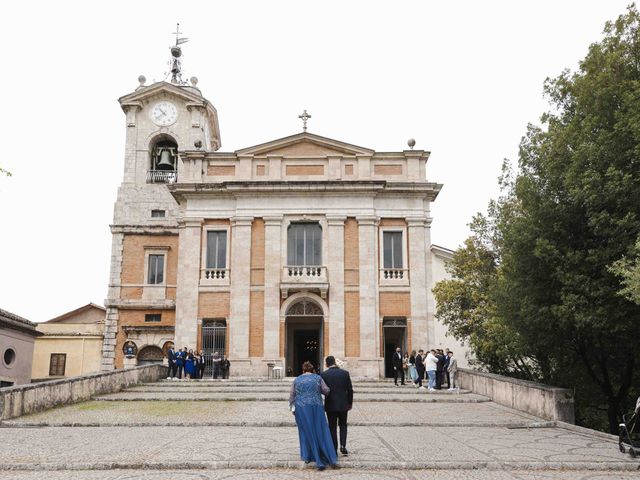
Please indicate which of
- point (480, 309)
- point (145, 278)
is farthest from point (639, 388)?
point (145, 278)

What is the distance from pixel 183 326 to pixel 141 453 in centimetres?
1971

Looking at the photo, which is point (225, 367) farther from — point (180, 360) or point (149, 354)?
point (149, 354)

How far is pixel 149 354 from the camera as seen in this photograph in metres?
32.7

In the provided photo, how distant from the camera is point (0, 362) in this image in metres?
27.9

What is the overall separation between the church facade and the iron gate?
0.06 m

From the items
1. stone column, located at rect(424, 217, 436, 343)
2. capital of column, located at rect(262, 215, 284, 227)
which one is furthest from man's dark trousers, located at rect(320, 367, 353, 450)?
capital of column, located at rect(262, 215, 284, 227)

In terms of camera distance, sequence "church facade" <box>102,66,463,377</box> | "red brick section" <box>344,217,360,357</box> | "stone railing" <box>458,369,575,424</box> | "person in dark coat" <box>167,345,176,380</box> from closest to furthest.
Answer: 1. "stone railing" <box>458,369,575,424</box>
2. "person in dark coat" <box>167,345,176,380</box>
3. "red brick section" <box>344,217,360,357</box>
4. "church facade" <box>102,66,463,377</box>

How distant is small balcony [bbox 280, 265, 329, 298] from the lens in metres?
28.8

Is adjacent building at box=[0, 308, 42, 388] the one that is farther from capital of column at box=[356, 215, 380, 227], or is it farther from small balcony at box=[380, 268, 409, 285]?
small balcony at box=[380, 268, 409, 285]

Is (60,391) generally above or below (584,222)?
below

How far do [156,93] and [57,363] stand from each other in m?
17.6

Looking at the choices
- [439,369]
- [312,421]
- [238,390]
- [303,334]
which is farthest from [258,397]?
[303,334]

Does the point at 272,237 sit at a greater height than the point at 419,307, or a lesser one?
greater

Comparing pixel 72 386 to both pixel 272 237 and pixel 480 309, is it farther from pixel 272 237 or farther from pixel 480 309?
pixel 480 309
